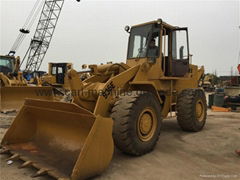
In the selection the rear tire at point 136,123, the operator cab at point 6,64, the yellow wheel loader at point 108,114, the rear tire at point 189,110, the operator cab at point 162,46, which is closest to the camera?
the yellow wheel loader at point 108,114

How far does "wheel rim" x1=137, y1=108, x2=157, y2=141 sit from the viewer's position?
4180 millimetres

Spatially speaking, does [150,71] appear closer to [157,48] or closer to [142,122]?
[157,48]

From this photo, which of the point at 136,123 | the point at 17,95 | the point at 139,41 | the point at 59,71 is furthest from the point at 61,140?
the point at 59,71

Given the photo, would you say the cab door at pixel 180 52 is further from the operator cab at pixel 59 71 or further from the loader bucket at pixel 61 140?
the operator cab at pixel 59 71

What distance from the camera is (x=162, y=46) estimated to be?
5504 mm

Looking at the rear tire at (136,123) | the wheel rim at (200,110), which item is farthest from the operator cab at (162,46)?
the rear tire at (136,123)

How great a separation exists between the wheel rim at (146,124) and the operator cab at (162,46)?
4.68ft

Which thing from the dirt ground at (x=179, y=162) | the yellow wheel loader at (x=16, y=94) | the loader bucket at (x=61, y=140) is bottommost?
the dirt ground at (x=179, y=162)

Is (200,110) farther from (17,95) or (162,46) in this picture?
(17,95)

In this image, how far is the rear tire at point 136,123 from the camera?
382cm

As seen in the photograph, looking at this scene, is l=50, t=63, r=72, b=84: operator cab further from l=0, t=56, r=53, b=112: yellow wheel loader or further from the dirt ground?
the dirt ground

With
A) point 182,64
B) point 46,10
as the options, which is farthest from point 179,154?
point 46,10

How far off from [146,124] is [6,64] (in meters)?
10.4

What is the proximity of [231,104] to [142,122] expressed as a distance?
927 centimetres
